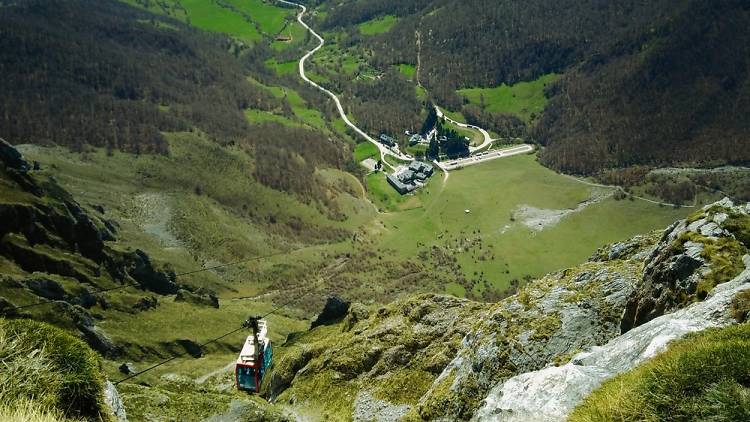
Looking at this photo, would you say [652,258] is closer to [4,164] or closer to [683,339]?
[683,339]

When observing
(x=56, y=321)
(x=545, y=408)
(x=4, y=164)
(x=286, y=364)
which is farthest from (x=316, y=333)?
(x=4, y=164)

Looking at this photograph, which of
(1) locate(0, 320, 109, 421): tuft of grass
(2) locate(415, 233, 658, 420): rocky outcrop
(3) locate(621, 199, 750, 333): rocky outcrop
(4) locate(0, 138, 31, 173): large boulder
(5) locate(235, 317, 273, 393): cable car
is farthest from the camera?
(4) locate(0, 138, 31, 173): large boulder

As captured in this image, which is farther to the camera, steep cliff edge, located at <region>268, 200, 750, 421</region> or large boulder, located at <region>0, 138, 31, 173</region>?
large boulder, located at <region>0, 138, 31, 173</region>

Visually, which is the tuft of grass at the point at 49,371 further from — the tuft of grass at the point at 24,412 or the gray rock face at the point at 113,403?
the gray rock face at the point at 113,403

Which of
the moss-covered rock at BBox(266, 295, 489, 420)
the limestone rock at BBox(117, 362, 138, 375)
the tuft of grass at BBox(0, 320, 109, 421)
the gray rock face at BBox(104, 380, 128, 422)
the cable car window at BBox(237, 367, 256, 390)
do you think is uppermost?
the tuft of grass at BBox(0, 320, 109, 421)

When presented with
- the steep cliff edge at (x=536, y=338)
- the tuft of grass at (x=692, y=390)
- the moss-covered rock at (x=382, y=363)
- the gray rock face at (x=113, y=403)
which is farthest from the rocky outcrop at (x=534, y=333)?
the gray rock face at (x=113, y=403)

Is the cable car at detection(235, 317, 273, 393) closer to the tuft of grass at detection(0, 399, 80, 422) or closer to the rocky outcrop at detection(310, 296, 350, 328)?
the rocky outcrop at detection(310, 296, 350, 328)

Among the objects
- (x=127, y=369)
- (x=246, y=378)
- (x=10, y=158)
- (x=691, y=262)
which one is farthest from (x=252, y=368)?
(x=10, y=158)

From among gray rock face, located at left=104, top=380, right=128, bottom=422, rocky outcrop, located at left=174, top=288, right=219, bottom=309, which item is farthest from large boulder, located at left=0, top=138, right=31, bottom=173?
gray rock face, located at left=104, top=380, right=128, bottom=422
